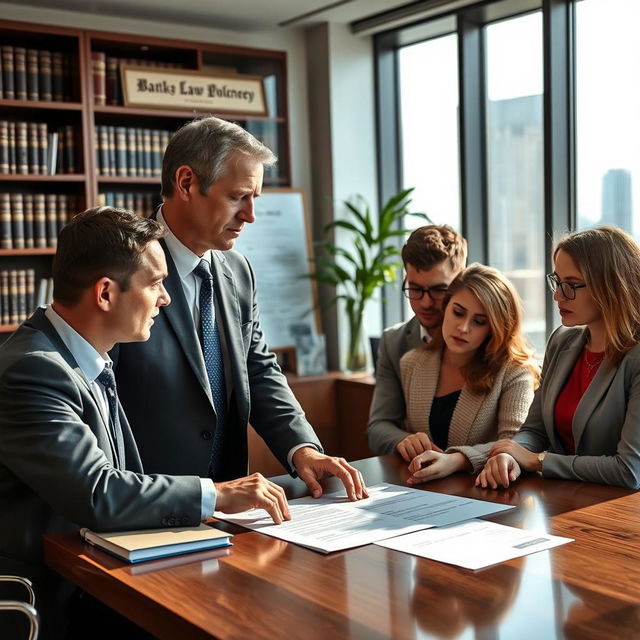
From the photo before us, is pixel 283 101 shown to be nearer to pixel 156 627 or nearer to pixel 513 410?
pixel 513 410

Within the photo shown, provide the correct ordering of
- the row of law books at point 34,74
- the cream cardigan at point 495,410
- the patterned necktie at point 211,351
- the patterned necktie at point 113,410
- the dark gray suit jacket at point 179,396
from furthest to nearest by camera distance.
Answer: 1. the row of law books at point 34,74
2. the cream cardigan at point 495,410
3. the patterned necktie at point 211,351
4. the dark gray suit jacket at point 179,396
5. the patterned necktie at point 113,410

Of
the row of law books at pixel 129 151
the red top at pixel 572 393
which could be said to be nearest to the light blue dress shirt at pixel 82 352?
the red top at pixel 572 393

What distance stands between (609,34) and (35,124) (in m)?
2.87

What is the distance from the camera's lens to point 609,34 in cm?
425

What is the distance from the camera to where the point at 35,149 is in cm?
464

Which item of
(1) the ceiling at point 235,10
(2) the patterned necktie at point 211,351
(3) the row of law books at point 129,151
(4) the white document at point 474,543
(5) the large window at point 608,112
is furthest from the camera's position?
(3) the row of law books at point 129,151

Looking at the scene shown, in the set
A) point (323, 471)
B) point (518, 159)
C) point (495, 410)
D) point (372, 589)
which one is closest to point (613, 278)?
point (495, 410)

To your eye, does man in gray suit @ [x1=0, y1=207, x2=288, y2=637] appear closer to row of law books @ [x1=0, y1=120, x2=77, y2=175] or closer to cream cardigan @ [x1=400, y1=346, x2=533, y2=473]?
cream cardigan @ [x1=400, y1=346, x2=533, y2=473]

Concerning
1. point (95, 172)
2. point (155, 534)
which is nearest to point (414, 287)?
point (155, 534)

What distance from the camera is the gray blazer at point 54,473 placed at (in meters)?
1.75

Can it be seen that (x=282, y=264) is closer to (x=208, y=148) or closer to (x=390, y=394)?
(x=390, y=394)

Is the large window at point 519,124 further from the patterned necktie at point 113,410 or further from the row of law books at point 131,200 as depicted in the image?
the patterned necktie at point 113,410

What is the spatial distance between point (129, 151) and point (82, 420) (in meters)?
3.26

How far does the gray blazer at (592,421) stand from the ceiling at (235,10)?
2.85 m
